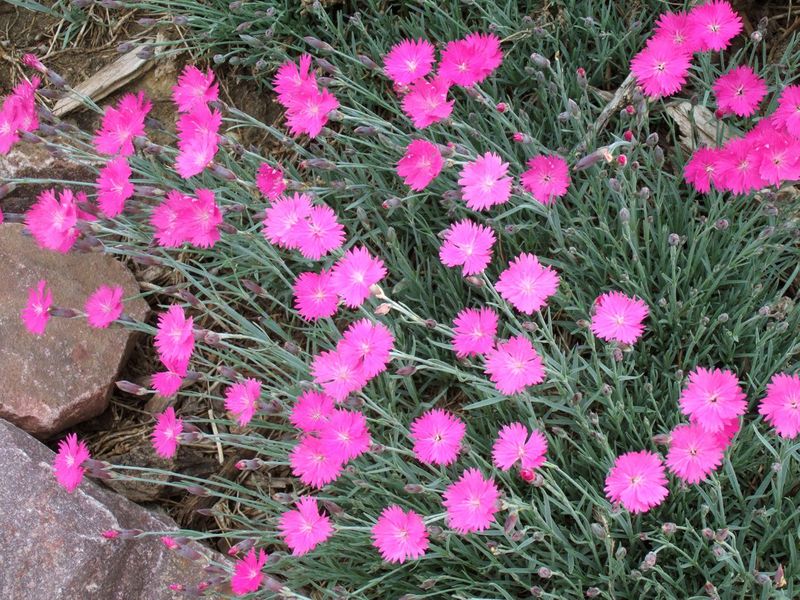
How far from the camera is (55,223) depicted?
2377 millimetres

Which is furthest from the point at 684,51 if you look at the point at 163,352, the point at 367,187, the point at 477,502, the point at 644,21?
the point at 163,352

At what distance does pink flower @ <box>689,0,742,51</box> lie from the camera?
2.35m

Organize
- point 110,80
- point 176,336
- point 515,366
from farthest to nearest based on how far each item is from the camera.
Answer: point 110,80, point 176,336, point 515,366

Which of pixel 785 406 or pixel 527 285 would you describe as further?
pixel 527 285

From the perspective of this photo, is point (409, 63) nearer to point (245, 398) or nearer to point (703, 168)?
point (703, 168)

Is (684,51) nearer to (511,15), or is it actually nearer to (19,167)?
(511,15)

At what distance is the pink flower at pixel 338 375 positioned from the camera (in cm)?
204

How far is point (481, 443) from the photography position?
2.52 meters

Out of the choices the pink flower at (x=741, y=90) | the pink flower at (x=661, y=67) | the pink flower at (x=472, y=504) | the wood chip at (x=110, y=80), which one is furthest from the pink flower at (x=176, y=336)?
the pink flower at (x=741, y=90)

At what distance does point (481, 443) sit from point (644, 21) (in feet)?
5.45

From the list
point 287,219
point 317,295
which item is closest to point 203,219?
point 287,219

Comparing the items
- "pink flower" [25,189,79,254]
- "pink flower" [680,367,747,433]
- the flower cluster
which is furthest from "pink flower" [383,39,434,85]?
"pink flower" [680,367,747,433]

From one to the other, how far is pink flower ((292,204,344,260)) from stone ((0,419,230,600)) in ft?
3.31

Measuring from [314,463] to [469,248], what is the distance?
0.68m
